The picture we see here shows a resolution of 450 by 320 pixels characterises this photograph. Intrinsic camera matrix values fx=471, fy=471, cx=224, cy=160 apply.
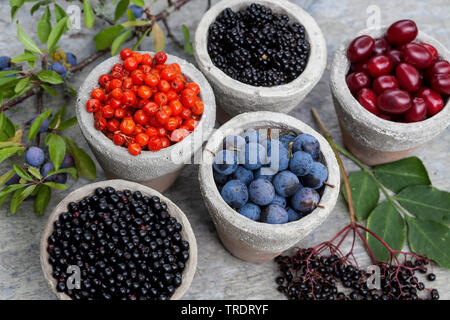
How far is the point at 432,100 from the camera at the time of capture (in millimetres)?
1457

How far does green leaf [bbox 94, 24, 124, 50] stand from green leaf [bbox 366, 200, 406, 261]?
103 centimetres

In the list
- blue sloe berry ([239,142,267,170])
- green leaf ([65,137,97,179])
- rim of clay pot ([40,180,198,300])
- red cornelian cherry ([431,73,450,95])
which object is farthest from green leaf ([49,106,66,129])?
red cornelian cherry ([431,73,450,95])

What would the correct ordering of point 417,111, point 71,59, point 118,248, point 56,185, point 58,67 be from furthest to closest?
point 71,59 < point 58,67 < point 417,111 < point 56,185 < point 118,248

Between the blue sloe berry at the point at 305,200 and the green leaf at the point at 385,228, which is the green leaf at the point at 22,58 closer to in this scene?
the blue sloe berry at the point at 305,200

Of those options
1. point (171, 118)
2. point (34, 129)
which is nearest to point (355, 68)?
point (171, 118)

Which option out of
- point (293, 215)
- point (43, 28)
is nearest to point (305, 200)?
point (293, 215)

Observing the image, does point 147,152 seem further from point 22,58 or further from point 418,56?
point 418,56

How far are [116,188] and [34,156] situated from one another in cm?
30

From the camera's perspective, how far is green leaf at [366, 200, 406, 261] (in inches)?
59.1

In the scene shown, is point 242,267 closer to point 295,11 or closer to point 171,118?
point 171,118

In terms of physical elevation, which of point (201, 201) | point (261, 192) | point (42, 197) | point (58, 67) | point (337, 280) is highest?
point (58, 67)

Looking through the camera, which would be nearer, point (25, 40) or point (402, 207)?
point (25, 40)

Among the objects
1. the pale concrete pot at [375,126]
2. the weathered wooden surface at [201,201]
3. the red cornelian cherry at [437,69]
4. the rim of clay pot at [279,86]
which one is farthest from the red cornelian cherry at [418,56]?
the weathered wooden surface at [201,201]
